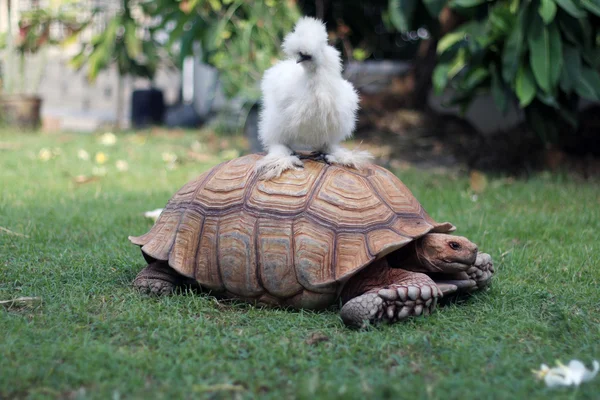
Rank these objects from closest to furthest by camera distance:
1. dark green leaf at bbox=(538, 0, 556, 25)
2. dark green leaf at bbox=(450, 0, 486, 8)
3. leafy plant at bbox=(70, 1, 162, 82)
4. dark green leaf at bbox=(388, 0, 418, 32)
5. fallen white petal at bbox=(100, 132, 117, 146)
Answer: dark green leaf at bbox=(538, 0, 556, 25) < dark green leaf at bbox=(450, 0, 486, 8) < dark green leaf at bbox=(388, 0, 418, 32) < fallen white petal at bbox=(100, 132, 117, 146) < leafy plant at bbox=(70, 1, 162, 82)

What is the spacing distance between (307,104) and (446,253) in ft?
3.38

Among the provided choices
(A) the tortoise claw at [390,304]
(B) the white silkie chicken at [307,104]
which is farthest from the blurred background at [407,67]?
(A) the tortoise claw at [390,304]

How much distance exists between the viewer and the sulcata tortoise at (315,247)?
10.2ft

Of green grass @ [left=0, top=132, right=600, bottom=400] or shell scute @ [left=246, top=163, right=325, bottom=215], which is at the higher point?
shell scute @ [left=246, top=163, right=325, bottom=215]

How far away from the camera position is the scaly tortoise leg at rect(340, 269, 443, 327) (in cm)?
292

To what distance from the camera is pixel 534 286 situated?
140 inches

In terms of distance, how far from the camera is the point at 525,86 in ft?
20.3

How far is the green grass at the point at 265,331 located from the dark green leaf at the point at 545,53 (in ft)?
4.97

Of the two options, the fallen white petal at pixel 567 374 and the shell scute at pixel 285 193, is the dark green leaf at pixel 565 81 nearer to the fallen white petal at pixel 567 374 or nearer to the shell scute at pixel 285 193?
the shell scute at pixel 285 193

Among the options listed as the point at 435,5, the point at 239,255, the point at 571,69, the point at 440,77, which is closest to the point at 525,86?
the point at 571,69

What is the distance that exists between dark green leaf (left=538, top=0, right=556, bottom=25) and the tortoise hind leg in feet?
13.4

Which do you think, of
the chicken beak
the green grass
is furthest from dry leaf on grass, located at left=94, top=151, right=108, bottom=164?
the chicken beak

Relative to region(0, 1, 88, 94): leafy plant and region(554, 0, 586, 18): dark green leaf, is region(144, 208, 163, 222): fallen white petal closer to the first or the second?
region(554, 0, 586, 18): dark green leaf

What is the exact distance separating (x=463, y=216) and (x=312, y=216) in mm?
2263
